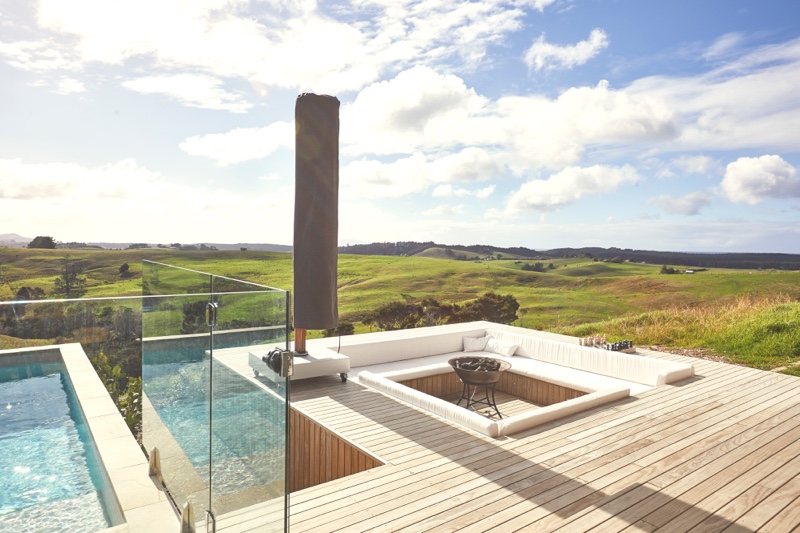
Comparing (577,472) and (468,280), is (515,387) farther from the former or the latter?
(468,280)

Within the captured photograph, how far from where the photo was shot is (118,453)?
3.55 meters

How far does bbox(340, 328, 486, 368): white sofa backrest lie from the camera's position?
5492mm

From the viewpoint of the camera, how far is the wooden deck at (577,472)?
7.73 ft

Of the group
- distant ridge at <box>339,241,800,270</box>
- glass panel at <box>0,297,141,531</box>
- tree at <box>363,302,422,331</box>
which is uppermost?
distant ridge at <box>339,241,800,270</box>

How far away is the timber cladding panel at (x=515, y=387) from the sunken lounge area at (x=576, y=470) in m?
0.77

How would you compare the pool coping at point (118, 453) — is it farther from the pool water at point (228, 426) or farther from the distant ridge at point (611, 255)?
the distant ridge at point (611, 255)

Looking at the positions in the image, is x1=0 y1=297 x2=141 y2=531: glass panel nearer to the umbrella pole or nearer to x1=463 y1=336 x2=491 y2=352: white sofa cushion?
the umbrella pole

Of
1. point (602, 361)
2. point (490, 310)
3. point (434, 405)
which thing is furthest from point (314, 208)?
point (490, 310)

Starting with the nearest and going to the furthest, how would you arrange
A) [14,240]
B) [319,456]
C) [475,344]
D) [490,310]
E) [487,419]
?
[487,419]
[319,456]
[475,344]
[490,310]
[14,240]

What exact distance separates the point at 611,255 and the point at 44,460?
24296 millimetres

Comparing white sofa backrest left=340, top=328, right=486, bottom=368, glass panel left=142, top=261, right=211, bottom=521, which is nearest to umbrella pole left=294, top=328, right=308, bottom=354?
white sofa backrest left=340, top=328, right=486, bottom=368

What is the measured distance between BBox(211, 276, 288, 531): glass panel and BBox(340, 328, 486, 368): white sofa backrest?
317cm

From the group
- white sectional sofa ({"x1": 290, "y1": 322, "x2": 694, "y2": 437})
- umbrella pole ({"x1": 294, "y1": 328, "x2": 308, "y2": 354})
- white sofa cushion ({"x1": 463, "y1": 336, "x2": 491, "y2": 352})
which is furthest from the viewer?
white sofa cushion ({"x1": 463, "y1": 336, "x2": 491, "y2": 352})

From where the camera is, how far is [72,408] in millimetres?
4801
